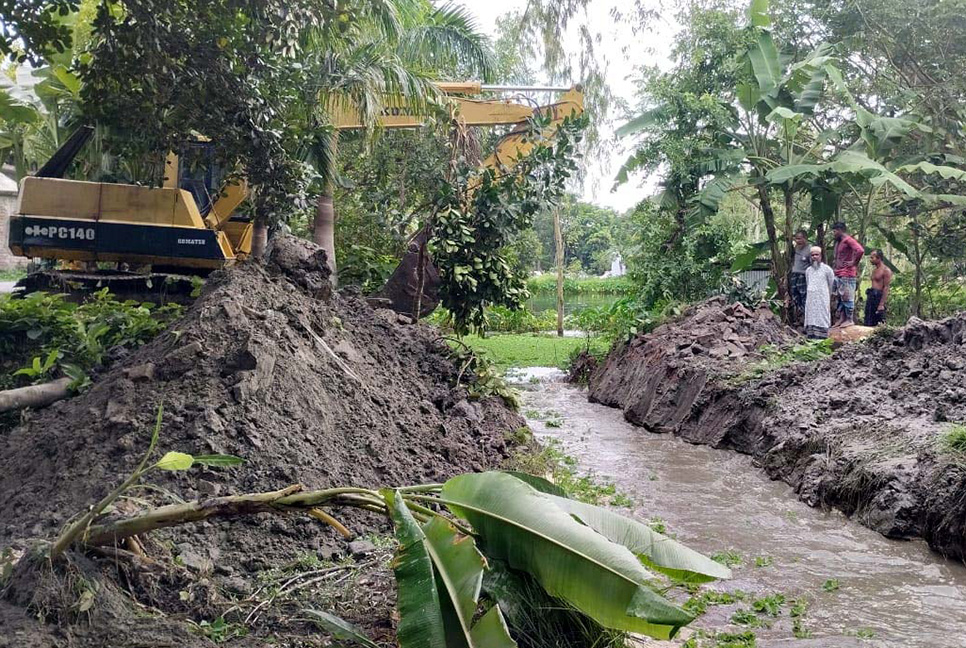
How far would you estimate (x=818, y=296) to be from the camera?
1388 cm

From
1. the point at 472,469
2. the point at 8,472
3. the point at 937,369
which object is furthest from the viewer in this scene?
the point at 937,369

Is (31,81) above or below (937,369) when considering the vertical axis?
above

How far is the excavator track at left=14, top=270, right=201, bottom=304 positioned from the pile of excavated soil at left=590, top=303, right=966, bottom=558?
6.86 metres

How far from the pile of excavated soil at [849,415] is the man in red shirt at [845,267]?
1179mm

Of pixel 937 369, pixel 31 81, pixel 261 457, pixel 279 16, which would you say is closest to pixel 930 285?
pixel 937 369

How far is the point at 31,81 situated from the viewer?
18.3m

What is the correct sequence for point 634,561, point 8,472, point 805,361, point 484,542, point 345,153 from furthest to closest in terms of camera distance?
1. point 345,153
2. point 805,361
3. point 8,472
4. point 484,542
5. point 634,561

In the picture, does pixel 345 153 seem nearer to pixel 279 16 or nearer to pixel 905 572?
pixel 279 16

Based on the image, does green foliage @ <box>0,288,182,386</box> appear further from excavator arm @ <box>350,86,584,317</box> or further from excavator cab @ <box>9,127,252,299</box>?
excavator arm @ <box>350,86,584,317</box>

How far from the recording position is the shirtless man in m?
15.3

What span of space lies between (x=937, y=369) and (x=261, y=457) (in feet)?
23.9

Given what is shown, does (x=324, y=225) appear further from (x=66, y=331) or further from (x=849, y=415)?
(x=849, y=415)

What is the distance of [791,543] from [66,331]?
647 cm

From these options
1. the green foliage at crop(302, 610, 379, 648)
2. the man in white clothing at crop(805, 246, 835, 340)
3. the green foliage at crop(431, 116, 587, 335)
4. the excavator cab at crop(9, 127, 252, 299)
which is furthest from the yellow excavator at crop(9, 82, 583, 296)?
the green foliage at crop(302, 610, 379, 648)
